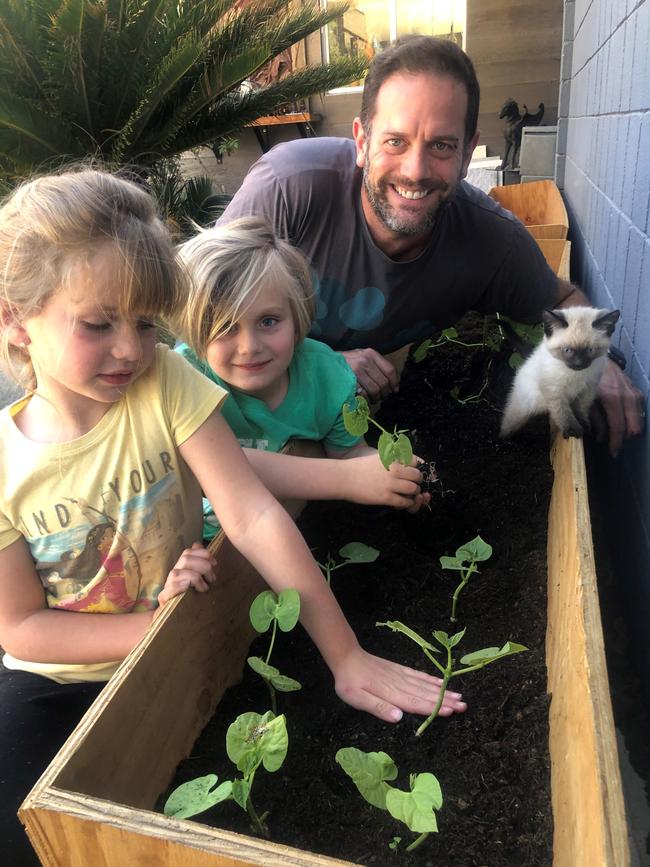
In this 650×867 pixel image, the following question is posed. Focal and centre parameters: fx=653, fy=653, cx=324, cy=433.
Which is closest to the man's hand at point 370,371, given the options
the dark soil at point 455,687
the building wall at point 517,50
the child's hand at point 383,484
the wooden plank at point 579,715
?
the dark soil at point 455,687

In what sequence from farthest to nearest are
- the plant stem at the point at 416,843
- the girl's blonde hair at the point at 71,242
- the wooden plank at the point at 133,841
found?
the girl's blonde hair at the point at 71,242
the plant stem at the point at 416,843
the wooden plank at the point at 133,841

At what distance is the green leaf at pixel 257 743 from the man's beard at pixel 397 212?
1767 millimetres

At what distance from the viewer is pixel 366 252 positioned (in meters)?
2.45

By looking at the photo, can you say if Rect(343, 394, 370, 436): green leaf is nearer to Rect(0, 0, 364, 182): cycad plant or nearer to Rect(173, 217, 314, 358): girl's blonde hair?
Rect(173, 217, 314, 358): girl's blonde hair

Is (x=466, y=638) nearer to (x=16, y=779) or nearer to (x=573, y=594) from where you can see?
(x=573, y=594)

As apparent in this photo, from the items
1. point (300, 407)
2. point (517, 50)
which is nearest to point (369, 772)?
point (300, 407)

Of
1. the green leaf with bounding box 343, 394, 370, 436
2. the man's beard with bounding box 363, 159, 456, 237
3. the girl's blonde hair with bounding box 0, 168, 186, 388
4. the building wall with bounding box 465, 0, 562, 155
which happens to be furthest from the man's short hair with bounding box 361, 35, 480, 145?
the building wall with bounding box 465, 0, 562, 155

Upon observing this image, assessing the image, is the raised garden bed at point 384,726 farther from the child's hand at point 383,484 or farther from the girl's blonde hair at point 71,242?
the girl's blonde hair at point 71,242

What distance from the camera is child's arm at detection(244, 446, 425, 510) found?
5.41 ft

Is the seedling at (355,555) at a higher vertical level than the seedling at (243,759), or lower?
lower

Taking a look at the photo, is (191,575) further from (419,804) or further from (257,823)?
(419,804)

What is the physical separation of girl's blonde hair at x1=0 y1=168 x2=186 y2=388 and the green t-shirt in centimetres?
62

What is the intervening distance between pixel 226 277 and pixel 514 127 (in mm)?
6571

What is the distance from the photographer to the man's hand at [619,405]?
1.86 m
